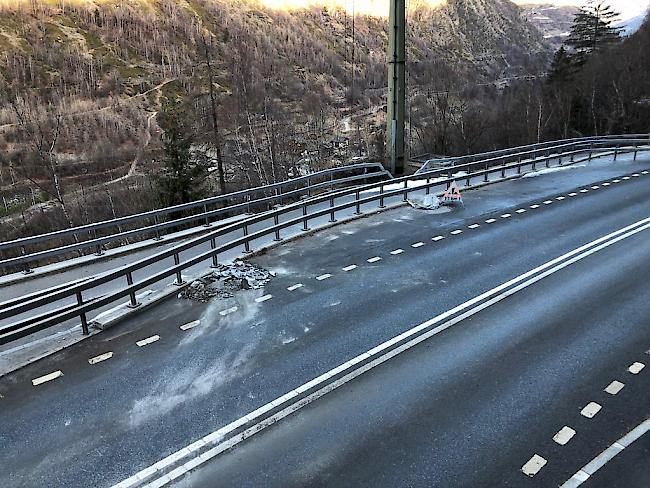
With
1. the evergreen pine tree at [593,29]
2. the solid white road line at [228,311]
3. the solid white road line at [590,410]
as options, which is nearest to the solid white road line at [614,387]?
the solid white road line at [590,410]

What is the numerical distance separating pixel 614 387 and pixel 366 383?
3436mm

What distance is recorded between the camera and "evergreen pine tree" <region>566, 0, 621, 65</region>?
221 feet

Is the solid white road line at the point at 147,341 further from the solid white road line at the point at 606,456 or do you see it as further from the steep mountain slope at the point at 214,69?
the steep mountain slope at the point at 214,69

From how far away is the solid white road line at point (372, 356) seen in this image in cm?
595

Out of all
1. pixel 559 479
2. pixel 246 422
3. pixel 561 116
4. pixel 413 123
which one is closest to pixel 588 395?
pixel 559 479

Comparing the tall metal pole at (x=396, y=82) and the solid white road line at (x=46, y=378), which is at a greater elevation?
the tall metal pole at (x=396, y=82)

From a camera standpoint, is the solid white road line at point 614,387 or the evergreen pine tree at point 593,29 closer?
the solid white road line at point 614,387

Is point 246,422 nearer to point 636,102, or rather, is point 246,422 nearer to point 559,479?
point 559,479

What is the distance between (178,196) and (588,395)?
22.7 metres

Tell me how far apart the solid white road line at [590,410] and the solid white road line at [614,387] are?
432mm

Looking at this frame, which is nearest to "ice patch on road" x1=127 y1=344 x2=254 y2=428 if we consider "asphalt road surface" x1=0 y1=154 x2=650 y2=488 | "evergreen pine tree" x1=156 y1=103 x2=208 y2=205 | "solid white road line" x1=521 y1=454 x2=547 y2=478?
"asphalt road surface" x1=0 y1=154 x2=650 y2=488

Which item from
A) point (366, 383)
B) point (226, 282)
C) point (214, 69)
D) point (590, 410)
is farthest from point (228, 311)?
point (214, 69)

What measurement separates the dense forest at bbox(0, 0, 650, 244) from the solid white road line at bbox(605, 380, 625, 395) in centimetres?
2278

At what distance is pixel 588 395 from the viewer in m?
6.87
